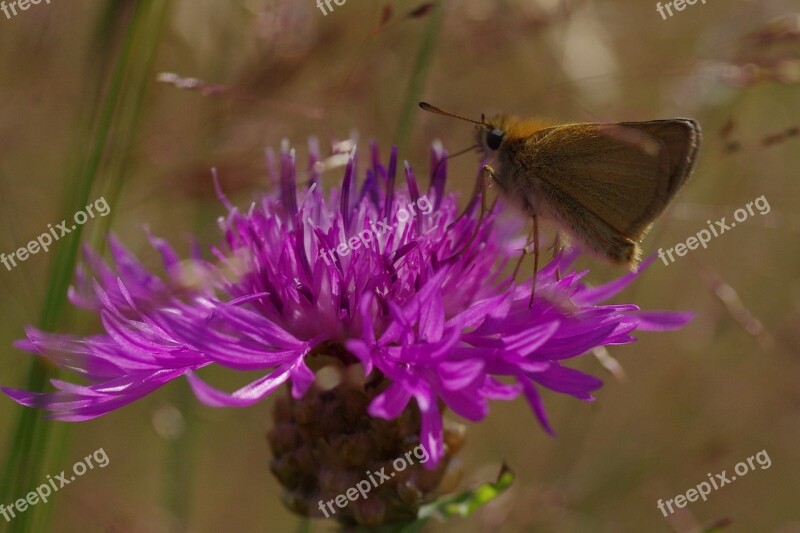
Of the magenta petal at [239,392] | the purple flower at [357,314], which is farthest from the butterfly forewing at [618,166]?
the magenta petal at [239,392]

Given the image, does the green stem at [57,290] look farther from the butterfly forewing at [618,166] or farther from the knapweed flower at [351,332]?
the butterfly forewing at [618,166]

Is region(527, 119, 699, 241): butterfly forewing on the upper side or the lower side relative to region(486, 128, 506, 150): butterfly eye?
lower

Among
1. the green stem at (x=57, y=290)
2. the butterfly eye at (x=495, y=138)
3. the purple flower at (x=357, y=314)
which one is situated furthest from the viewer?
the butterfly eye at (x=495, y=138)

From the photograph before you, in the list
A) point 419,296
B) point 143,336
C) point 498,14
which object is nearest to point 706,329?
point 498,14

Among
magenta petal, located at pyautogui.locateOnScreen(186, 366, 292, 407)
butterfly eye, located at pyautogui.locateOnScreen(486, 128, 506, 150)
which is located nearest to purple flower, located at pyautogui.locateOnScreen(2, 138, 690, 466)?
magenta petal, located at pyautogui.locateOnScreen(186, 366, 292, 407)

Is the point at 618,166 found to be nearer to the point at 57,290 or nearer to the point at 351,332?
the point at 351,332

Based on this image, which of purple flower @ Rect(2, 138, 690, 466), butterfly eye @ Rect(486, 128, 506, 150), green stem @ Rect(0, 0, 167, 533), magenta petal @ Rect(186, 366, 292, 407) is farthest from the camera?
butterfly eye @ Rect(486, 128, 506, 150)

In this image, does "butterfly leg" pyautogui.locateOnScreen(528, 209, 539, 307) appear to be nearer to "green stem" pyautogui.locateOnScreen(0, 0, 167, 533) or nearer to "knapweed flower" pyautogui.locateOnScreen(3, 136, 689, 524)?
"knapweed flower" pyautogui.locateOnScreen(3, 136, 689, 524)
